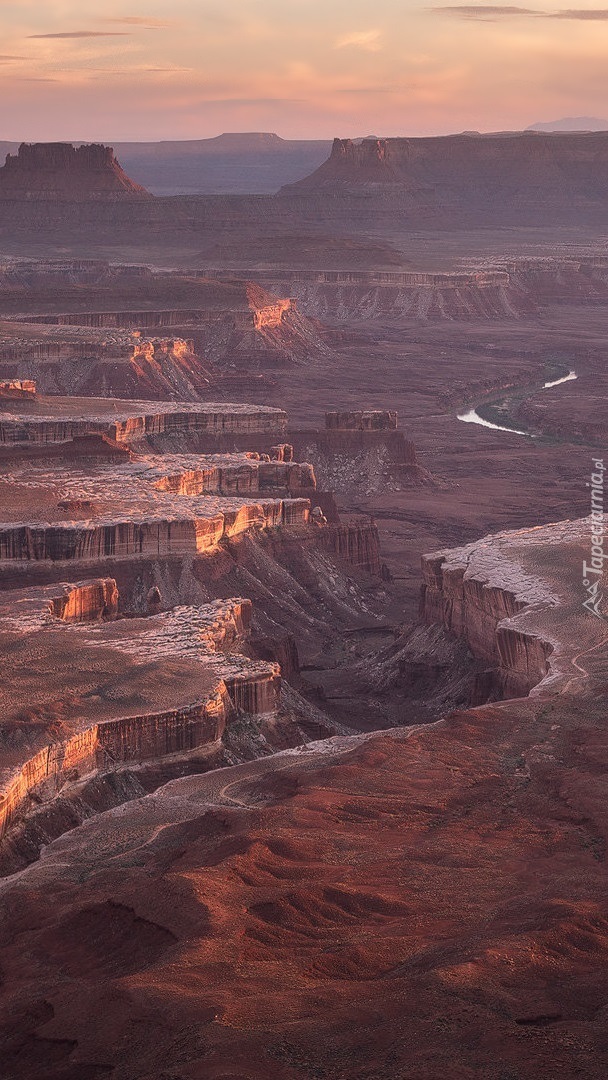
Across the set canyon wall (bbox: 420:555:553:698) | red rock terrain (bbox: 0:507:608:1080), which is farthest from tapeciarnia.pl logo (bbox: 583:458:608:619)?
red rock terrain (bbox: 0:507:608:1080)

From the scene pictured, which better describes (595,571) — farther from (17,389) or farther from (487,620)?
(17,389)

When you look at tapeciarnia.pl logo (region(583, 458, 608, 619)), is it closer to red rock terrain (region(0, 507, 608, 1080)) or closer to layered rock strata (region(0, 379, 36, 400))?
red rock terrain (region(0, 507, 608, 1080))

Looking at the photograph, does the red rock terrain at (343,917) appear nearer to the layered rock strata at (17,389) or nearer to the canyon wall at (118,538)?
the canyon wall at (118,538)

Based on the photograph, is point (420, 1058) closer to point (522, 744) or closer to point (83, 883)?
point (83, 883)

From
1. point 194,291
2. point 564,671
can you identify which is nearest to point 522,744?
point 564,671

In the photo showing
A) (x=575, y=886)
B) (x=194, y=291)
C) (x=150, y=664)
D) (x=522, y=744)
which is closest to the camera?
(x=575, y=886)

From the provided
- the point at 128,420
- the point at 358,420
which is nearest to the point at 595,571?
the point at 128,420

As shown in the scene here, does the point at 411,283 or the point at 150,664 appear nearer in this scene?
the point at 150,664

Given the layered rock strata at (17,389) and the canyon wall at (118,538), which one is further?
the layered rock strata at (17,389)

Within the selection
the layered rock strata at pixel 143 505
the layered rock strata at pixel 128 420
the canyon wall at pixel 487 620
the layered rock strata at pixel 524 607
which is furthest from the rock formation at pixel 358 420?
the canyon wall at pixel 487 620

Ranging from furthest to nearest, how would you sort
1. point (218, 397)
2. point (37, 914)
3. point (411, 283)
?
point (411, 283), point (218, 397), point (37, 914)
